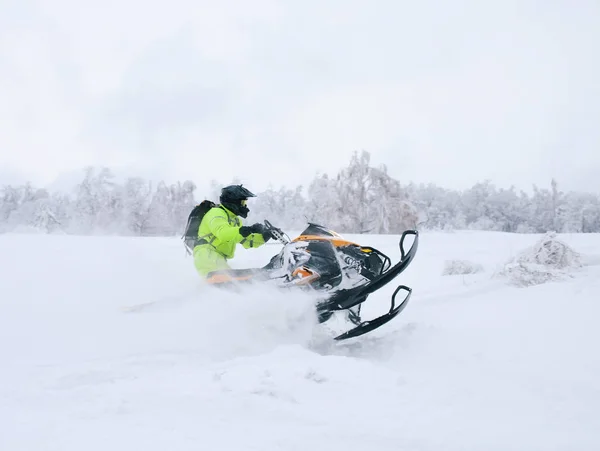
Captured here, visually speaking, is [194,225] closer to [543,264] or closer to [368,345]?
[368,345]

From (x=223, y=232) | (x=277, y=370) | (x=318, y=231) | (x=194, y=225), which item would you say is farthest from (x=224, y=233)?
(x=277, y=370)

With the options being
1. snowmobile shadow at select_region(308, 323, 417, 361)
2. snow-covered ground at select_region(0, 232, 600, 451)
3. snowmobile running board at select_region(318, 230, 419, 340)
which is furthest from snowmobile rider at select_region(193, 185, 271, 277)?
snowmobile shadow at select_region(308, 323, 417, 361)

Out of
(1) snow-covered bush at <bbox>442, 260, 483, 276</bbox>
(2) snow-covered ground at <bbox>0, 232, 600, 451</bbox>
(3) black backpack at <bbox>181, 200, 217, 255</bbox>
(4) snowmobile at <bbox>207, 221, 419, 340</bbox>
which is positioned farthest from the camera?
(1) snow-covered bush at <bbox>442, 260, 483, 276</bbox>

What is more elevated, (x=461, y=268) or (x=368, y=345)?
(x=461, y=268)

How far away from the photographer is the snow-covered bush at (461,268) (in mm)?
9641

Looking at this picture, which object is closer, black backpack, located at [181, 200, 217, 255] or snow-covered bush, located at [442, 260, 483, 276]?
black backpack, located at [181, 200, 217, 255]

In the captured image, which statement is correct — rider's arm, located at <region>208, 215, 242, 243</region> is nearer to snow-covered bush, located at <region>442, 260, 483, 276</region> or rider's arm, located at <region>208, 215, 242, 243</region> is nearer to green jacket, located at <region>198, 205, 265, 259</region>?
green jacket, located at <region>198, 205, 265, 259</region>

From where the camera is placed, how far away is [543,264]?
778 cm

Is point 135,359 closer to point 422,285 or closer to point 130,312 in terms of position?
point 130,312

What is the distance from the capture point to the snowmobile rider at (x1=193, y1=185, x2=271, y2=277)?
5.37m

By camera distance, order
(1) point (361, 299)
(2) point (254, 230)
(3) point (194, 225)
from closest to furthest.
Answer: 1. (1) point (361, 299)
2. (2) point (254, 230)
3. (3) point (194, 225)

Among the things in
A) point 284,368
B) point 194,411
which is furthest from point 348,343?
point 194,411

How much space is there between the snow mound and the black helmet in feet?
14.1

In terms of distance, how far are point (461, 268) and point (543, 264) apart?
2.05m
